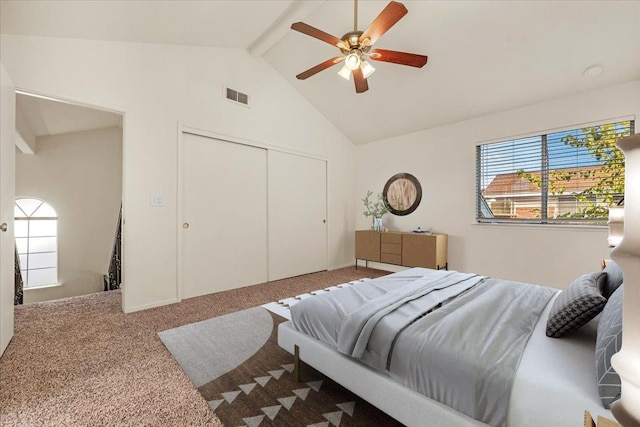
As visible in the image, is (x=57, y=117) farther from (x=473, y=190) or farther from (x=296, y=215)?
(x=473, y=190)

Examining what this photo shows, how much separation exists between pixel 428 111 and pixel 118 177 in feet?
18.8

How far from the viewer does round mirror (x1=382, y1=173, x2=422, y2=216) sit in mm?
4617

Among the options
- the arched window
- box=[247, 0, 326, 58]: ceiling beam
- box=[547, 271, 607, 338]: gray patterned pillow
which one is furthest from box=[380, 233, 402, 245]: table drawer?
the arched window

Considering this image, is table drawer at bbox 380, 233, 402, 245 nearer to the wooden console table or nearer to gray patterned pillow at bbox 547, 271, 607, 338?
the wooden console table

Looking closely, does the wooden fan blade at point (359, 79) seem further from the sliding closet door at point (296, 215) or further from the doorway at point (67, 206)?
the doorway at point (67, 206)

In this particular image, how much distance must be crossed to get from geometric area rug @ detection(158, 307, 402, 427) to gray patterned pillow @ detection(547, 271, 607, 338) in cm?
88

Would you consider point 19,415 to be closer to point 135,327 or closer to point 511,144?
point 135,327

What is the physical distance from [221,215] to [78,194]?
11.6ft

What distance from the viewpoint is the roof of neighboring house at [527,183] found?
3253mm

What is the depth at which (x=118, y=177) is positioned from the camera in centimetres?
552

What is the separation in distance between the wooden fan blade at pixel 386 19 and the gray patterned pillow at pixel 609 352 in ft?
6.57

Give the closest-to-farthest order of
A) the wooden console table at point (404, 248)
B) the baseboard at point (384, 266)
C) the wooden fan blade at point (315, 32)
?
the wooden fan blade at point (315, 32), the wooden console table at point (404, 248), the baseboard at point (384, 266)

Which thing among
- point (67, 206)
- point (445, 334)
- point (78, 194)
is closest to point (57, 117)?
point (78, 194)

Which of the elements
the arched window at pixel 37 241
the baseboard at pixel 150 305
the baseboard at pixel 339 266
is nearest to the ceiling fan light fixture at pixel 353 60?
the baseboard at pixel 150 305
